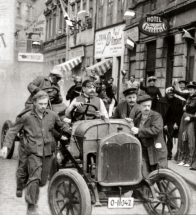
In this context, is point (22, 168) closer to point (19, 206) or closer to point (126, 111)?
point (19, 206)

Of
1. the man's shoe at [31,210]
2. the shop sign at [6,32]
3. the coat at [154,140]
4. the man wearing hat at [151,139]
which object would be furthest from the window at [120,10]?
the man's shoe at [31,210]

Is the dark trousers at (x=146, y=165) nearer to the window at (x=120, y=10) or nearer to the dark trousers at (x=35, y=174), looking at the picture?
the dark trousers at (x=35, y=174)

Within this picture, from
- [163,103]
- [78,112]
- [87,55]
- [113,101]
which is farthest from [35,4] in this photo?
[78,112]

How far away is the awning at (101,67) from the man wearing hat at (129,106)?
36.5 ft

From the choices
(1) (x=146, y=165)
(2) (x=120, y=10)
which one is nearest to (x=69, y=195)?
(1) (x=146, y=165)

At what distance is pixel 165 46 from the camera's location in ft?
55.9

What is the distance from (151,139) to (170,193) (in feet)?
3.13

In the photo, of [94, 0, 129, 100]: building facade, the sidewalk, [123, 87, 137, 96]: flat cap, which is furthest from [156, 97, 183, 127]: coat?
[94, 0, 129, 100]: building facade

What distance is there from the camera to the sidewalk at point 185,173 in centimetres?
824

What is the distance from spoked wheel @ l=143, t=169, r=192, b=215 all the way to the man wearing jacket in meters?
1.23

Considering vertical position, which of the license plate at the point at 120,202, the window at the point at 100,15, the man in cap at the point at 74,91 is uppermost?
the window at the point at 100,15

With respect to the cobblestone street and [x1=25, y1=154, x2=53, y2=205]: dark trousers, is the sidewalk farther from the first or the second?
[x1=25, y1=154, x2=53, y2=205]: dark trousers

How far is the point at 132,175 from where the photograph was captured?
5621 mm

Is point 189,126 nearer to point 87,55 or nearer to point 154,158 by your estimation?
point 154,158
